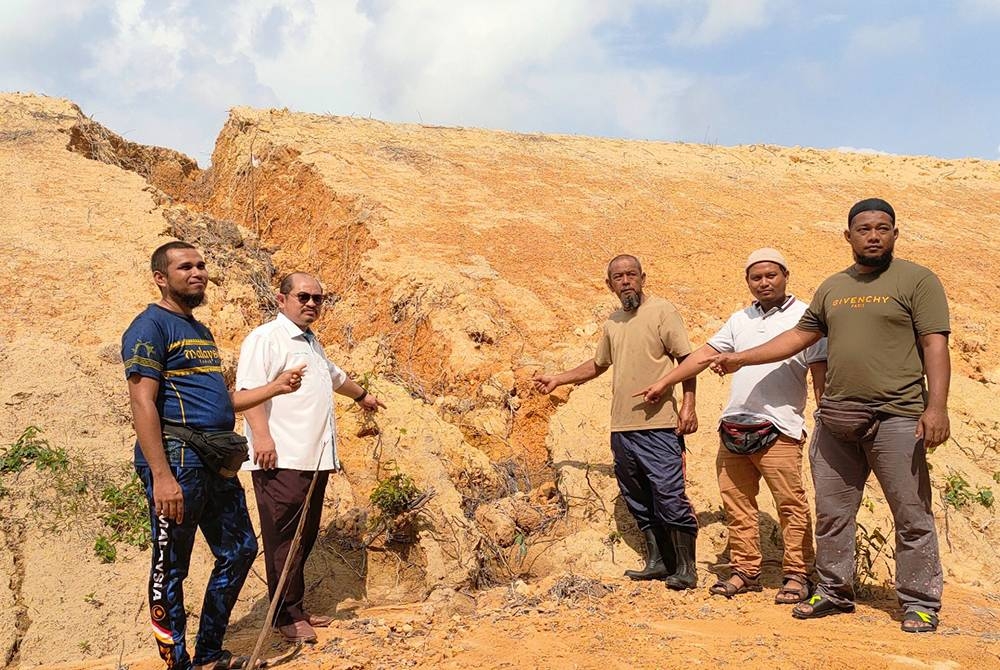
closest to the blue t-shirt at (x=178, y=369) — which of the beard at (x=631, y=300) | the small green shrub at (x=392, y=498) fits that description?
the small green shrub at (x=392, y=498)

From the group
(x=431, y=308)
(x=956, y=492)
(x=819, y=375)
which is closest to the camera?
(x=819, y=375)

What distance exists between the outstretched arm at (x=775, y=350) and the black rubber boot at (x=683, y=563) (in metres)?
0.97

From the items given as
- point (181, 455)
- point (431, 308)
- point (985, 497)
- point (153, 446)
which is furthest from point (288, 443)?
point (985, 497)

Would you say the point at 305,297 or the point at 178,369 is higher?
the point at 305,297

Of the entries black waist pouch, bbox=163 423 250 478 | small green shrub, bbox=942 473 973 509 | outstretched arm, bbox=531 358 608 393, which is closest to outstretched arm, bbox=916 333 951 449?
outstretched arm, bbox=531 358 608 393

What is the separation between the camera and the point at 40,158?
855 centimetres

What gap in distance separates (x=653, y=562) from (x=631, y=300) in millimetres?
1462

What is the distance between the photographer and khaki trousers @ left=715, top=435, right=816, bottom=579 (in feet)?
12.6

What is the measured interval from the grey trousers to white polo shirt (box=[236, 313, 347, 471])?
2359 mm

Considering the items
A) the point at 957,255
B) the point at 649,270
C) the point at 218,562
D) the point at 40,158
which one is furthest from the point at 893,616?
the point at 40,158

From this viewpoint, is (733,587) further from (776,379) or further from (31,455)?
(31,455)

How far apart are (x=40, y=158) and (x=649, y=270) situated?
6891 millimetres

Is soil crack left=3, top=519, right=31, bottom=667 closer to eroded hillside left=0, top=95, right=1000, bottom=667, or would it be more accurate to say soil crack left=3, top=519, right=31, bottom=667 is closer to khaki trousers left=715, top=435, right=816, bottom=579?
eroded hillside left=0, top=95, right=1000, bottom=667

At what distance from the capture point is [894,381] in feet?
11.0
